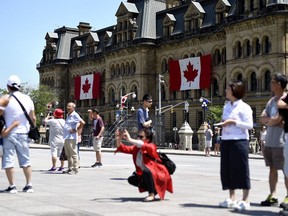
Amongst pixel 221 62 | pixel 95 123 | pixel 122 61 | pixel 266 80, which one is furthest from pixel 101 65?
pixel 95 123

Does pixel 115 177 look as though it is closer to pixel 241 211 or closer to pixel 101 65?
pixel 241 211

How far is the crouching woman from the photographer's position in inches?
390

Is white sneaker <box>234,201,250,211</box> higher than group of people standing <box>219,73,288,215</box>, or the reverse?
group of people standing <box>219,73,288,215</box>

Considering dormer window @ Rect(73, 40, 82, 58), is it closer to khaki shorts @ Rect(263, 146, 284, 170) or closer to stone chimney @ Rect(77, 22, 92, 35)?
stone chimney @ Rect(77, 22, 92, 35)

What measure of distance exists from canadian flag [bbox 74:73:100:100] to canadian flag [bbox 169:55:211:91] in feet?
56.7

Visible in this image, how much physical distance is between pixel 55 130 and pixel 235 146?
889 cm

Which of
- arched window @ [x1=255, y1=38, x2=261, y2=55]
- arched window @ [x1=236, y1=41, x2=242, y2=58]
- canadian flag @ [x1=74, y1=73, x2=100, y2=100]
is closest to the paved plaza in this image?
arched window @ [x1=255, y1=38, x2=261, y2=55]

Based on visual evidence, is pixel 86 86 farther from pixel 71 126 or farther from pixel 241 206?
pixel 241 206

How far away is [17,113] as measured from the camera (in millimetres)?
10664

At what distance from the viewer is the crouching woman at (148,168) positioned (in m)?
9.91

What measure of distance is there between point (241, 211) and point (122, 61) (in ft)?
209

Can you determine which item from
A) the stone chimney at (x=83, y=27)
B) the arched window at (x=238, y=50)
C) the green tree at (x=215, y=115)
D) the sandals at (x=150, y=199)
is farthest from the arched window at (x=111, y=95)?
the sandals at (x=150, y=199)

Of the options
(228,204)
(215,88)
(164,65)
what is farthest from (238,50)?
(228,204)

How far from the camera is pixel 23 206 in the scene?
8.99 meters
